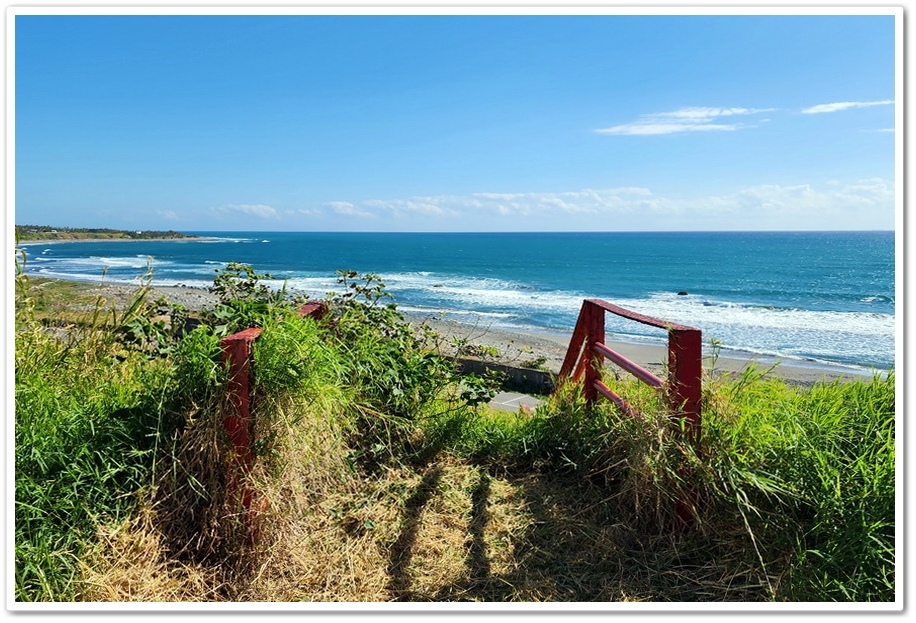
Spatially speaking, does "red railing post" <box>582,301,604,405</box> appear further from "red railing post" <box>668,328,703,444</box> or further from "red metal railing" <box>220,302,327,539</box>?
"red metal railing" <box>220,302,327,539</box>

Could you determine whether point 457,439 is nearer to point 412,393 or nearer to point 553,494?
point 412,393

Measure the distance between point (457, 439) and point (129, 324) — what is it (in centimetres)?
203

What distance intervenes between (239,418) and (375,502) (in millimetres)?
991

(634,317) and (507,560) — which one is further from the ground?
(634,317)

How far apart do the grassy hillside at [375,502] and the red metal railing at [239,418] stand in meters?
0.03

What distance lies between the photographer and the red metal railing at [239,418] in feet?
8.33

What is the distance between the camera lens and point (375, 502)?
321 centimetres

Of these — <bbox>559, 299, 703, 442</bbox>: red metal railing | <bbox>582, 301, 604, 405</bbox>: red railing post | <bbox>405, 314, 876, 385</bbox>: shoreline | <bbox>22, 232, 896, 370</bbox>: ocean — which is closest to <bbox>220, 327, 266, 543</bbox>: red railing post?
<bbox>559, 299, 703, 442</bbox>: red metal railing

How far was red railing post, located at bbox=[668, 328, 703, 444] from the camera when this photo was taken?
109 inches

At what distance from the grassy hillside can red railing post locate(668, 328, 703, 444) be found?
2.6 inches

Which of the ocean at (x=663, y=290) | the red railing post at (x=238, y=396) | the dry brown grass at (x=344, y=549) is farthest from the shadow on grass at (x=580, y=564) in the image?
the ocean at (x=663, y=290)

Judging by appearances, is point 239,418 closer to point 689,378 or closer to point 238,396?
point 238,396
